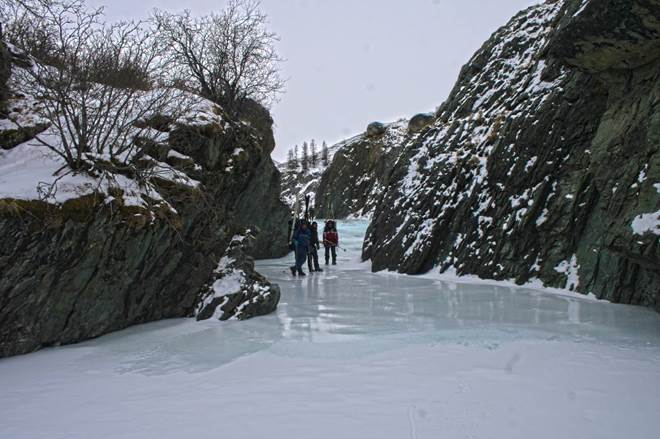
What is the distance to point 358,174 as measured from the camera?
1953 inches

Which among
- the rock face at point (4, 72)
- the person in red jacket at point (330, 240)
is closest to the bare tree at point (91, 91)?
the rock face at point (4, 72)

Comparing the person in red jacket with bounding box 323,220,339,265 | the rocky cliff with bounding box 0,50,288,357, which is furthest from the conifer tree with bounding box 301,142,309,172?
the rocky cliff with bounding box 0,50,288,357

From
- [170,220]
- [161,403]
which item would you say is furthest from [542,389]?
[170,220]

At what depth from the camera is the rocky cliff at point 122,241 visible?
4754 millimetres

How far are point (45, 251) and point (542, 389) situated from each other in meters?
5.53

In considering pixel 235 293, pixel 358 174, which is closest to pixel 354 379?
pixel 235 293

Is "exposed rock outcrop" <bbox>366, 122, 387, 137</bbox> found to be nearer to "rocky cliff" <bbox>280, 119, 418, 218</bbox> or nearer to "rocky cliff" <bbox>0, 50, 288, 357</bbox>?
"rocky cliff" <bbox>280, 119, 418, 218</bbox>

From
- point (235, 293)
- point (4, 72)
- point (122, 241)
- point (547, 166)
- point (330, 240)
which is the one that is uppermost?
point (4, 72)

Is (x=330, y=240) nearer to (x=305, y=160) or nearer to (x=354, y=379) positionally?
(x=354, y=379)

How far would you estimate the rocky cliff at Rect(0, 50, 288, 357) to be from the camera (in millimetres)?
4754

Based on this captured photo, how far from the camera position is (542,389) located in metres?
3.28

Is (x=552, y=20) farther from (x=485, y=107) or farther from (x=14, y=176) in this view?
(x=14, y=176)

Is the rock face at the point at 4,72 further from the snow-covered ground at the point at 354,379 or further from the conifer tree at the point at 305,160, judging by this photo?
the conifer tree at the point at 305,160

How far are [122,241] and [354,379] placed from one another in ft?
12.9
